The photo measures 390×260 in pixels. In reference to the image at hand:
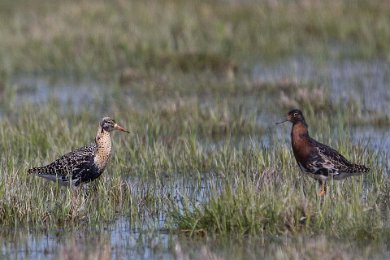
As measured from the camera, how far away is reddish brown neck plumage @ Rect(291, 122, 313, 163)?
10.6 m

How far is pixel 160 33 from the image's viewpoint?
20.4 metres

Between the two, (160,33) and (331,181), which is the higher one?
(160,33)

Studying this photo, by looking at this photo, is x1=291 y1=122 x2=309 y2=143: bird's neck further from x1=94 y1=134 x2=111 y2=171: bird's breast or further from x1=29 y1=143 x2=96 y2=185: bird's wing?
x1=29 y1=143 x2=96 y2=185: bird's wing

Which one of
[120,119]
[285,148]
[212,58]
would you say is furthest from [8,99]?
[285,148]

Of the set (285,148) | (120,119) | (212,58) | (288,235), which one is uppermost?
(212,58)

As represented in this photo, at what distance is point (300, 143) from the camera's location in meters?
10.8

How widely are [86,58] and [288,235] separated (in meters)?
11.5

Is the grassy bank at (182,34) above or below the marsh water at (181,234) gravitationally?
above

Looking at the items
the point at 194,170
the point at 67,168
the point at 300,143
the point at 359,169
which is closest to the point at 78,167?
the point at 67,168

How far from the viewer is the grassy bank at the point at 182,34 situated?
64.0ft

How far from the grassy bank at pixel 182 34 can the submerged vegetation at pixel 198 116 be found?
44 millimetres

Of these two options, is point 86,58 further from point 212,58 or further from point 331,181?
point 331,181

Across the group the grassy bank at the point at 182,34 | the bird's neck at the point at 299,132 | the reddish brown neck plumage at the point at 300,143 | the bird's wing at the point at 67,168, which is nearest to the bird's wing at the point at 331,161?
the reddish brown neck plumage at the point at 300,143

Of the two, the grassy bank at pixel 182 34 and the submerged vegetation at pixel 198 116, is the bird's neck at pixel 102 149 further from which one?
the grassy bank at pixel 182 34
